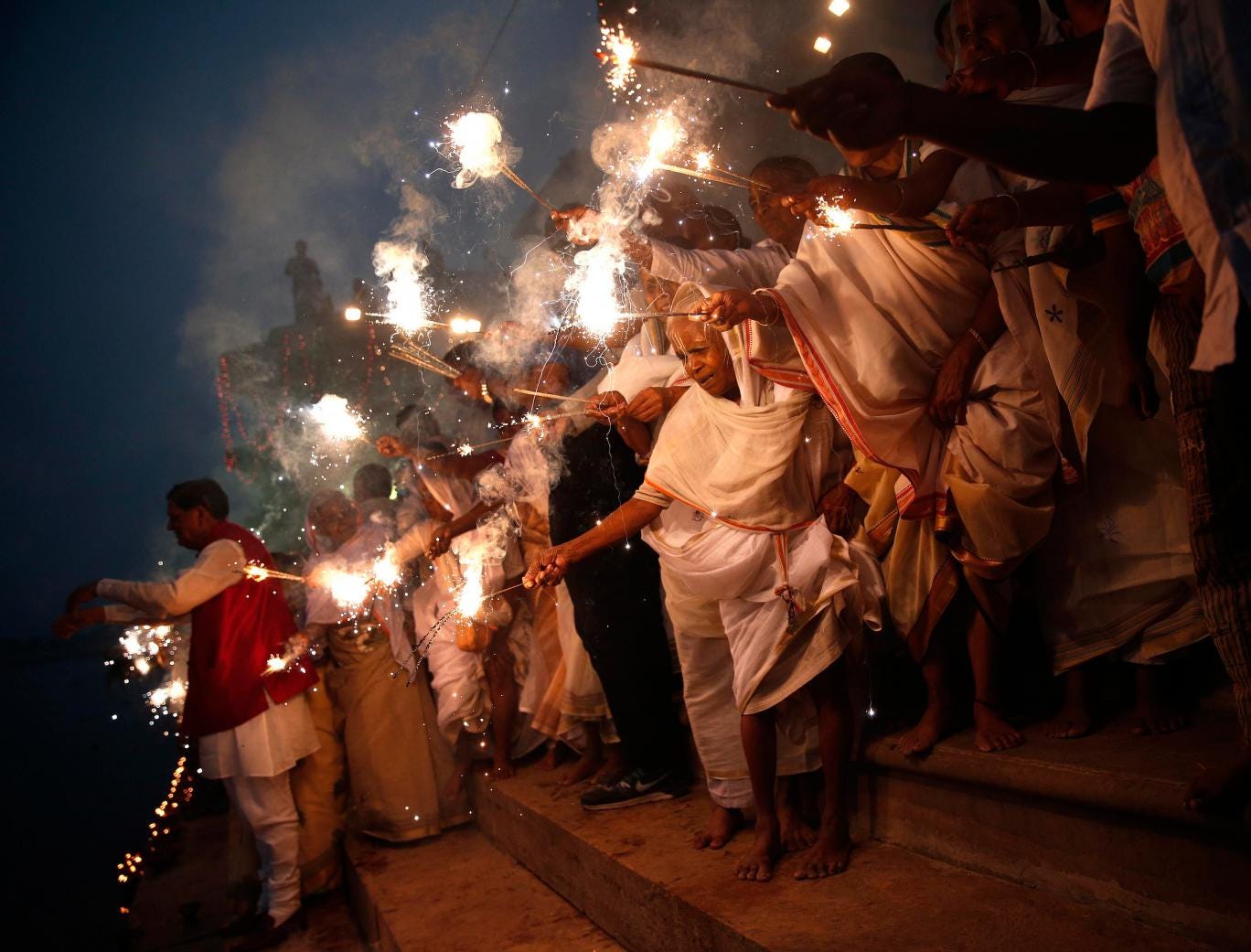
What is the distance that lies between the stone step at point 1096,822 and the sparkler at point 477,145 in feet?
10.5

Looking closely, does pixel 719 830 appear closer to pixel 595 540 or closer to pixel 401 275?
pixel 595 540

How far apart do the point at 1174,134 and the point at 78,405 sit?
130 m

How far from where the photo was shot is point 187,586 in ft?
17.0

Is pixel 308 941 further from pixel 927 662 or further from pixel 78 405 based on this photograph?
pixel 78 405

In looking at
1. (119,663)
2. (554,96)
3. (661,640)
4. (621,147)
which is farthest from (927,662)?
(119,663)

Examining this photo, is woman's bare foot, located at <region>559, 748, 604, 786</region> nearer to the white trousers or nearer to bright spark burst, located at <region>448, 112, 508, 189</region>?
the white trousers

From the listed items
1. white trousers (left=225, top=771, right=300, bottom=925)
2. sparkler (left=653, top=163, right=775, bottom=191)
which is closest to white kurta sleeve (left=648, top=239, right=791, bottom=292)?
sparkler (left=653, top=163, right=775, bottom=191)

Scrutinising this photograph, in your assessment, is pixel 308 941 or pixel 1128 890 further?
pixel 308 941

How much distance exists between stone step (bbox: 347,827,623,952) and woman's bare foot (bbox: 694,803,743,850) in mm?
602

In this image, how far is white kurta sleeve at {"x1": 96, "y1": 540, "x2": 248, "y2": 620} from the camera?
5.16 metres

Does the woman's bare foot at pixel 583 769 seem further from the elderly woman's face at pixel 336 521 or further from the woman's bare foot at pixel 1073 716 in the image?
the elderly woman's face at pixel 336 521

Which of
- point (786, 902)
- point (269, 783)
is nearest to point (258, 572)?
point (269, 783)

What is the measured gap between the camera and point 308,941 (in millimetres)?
5207

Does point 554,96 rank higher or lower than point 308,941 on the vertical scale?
higher
